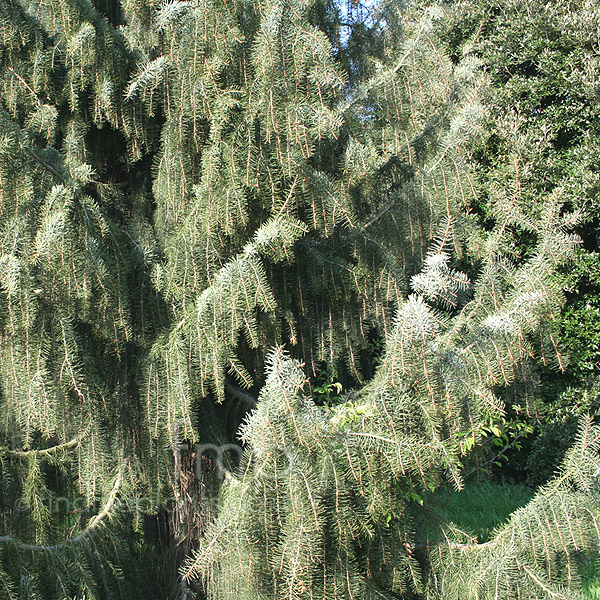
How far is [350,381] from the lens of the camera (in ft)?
11.5

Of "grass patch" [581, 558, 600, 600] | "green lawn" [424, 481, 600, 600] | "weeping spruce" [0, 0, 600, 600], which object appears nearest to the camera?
"weeping spruce" [0, 0, 600, 600]

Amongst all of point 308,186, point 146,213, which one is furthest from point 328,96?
point 146,213

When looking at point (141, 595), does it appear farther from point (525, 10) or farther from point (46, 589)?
point (525, 10)

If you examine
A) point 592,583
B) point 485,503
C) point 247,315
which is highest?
point 247,315

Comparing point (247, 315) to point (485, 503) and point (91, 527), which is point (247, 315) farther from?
point (485, 503)

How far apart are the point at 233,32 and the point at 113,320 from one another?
1.16 meters

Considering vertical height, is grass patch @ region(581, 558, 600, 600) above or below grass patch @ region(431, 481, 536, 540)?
below

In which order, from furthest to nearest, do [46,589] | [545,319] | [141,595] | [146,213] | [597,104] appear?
1. [597,104]
2. [146,213]
3. [141,595]
4. [545,319]
5. [46,589]

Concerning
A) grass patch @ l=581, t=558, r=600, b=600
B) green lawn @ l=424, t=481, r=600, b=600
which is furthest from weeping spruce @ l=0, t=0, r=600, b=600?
green lawn @ l=424, t=481, r=600, b=600

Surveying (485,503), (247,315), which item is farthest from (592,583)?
(247,315)

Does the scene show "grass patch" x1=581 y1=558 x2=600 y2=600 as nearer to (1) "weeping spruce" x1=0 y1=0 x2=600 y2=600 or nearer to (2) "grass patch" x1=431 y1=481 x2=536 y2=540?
(2) "grass patch" x1=431 y1=481 x2=536 y2=540

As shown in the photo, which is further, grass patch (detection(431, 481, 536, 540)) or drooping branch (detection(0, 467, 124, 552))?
grass patch (detection(431, 481, 536, 540))

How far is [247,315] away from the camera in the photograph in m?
1.94

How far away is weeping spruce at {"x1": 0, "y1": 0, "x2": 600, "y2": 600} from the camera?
1765mm
